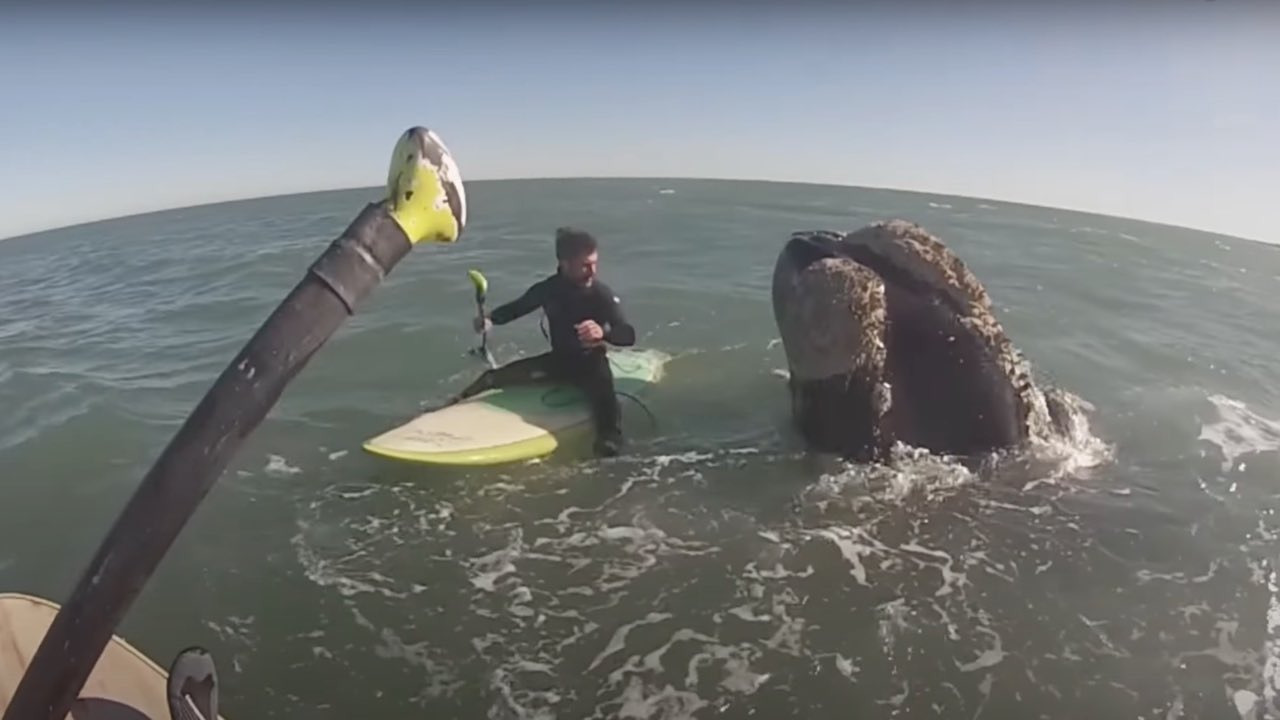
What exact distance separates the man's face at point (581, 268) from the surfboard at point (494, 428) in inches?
39.6

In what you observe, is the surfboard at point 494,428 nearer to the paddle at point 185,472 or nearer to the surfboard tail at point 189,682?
the surfboard tail at point 189,682

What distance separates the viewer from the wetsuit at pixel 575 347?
7.82 metres

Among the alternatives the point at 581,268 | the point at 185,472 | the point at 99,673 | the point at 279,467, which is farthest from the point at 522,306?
the point at 185,472

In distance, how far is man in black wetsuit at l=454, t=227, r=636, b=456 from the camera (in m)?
7.70

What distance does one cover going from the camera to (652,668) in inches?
219

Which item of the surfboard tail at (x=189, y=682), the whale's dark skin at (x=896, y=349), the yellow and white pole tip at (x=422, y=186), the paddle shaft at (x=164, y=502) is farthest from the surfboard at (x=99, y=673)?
the whale's dark skin at (x=896, y=349)

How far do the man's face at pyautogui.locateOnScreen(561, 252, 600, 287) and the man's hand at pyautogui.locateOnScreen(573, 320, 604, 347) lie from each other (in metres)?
0.38

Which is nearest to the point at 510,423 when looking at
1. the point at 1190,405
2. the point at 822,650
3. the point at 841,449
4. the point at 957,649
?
the point at 841,449

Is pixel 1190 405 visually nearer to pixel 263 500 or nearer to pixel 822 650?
pixel 822 650

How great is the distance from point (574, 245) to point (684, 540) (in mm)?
2347

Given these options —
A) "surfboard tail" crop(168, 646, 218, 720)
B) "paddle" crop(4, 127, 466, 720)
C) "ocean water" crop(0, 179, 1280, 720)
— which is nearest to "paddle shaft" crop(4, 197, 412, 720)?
"paddle" crop(4, 127, 466, 720)

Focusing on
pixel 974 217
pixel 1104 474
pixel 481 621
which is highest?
pixel 974 217

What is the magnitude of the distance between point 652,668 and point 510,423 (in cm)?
284

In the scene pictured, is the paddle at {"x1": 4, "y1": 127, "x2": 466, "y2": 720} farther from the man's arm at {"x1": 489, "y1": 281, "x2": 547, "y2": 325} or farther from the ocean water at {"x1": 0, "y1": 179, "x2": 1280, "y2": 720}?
the man's arm at {"x1": 489, "y1": 281, "x2": 547, "y2": 325}
